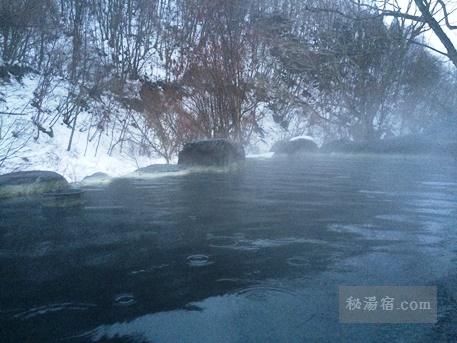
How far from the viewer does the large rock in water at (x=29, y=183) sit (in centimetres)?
691

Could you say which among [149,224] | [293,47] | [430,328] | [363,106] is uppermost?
[293,47]

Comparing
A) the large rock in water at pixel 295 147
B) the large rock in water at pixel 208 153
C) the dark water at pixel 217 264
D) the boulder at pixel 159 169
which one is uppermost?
the large rock in water at pixel 295 147

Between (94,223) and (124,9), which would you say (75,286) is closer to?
(94,223)

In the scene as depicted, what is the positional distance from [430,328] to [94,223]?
3873 millimetres

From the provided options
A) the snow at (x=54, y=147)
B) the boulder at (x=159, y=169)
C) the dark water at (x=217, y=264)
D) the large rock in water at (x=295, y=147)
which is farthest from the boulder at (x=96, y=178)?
the large rock in water at (x=295, y=147)

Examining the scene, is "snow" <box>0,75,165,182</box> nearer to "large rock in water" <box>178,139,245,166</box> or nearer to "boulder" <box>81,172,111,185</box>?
"boulder" <box>81,172,111,185</box>

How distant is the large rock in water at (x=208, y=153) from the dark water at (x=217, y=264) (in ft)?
12.5

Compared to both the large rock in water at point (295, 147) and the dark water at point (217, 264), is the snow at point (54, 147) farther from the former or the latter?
the large rock in water at point (295, 147)

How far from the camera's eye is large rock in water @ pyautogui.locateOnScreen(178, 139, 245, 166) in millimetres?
10703

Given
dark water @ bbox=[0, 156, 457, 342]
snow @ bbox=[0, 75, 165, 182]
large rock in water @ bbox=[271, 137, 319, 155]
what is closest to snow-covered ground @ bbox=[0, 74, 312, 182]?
snow @ bbox=[0, 75, 165, 182]

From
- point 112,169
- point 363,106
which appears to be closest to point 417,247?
point 112,169

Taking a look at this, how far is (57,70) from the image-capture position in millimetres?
13656

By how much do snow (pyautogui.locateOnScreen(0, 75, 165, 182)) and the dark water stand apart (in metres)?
3.17

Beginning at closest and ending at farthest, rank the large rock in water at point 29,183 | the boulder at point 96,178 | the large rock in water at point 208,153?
the large rock in water at point 29,183
the boulder at point 96,178
the large rock in water at point 208,153
